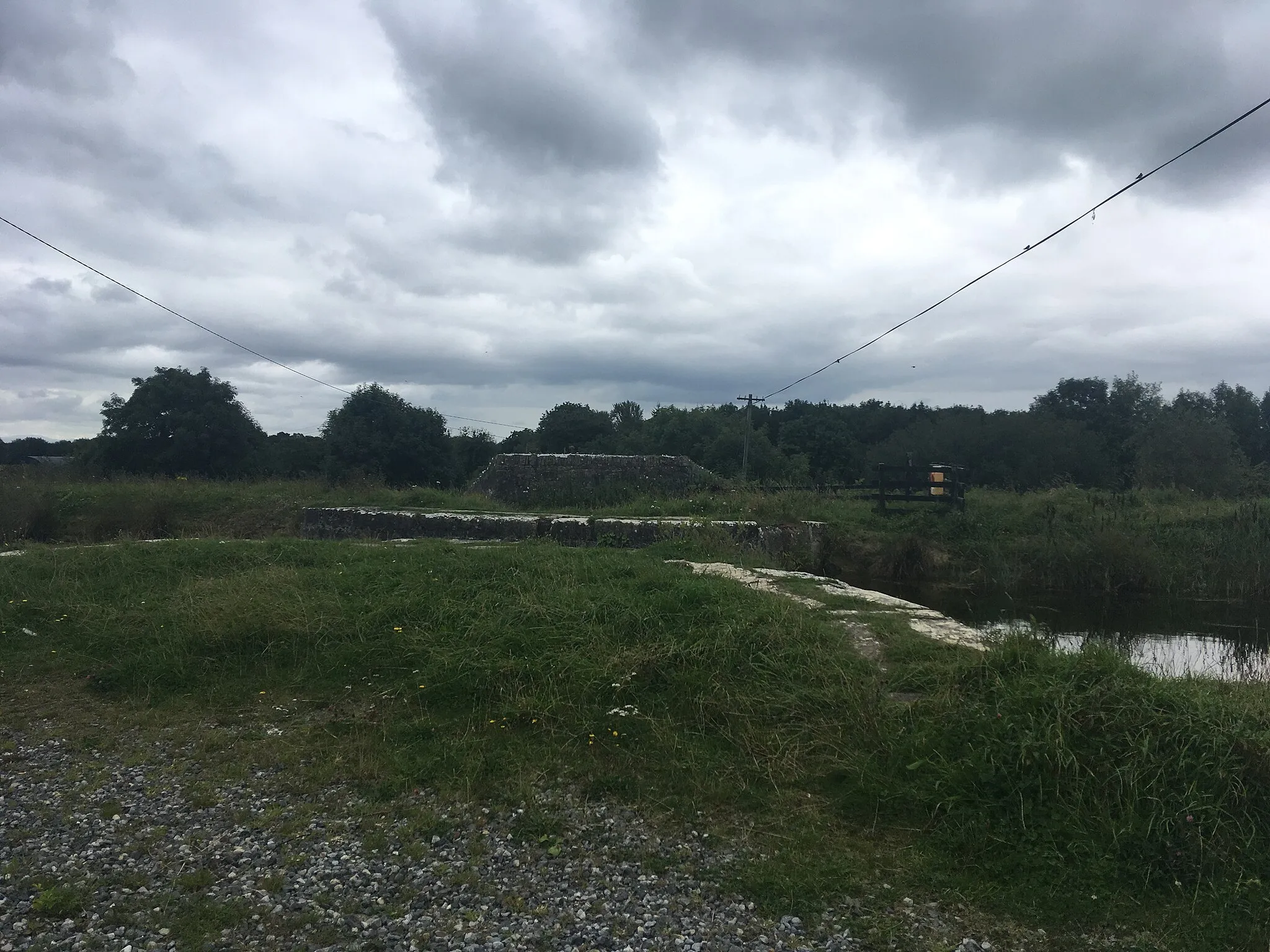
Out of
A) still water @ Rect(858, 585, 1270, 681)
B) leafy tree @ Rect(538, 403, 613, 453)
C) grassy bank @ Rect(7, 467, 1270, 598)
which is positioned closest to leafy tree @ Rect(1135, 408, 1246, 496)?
grassy bank @ Rect(7, 467, 1270, 598)

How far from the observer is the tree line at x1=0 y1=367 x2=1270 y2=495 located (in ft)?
87.8

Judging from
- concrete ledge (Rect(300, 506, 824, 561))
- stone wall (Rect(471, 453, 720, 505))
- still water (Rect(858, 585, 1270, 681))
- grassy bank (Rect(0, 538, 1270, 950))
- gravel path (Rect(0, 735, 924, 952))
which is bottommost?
still water (Rect(858, 585, 1270, 681))

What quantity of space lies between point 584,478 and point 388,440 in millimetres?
13080

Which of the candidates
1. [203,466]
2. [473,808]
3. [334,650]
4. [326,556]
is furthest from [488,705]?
[203,466]

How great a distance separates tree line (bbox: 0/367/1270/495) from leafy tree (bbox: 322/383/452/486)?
0.05 meters

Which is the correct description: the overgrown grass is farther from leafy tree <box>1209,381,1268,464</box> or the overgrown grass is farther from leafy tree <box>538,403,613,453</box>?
leafy tree <box>1209,381,1268,464</box>

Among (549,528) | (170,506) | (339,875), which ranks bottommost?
(339,875)

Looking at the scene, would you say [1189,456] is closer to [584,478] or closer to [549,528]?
[584,478]

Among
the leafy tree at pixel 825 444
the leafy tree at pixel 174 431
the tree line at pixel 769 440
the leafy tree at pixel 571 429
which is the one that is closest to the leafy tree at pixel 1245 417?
the tree line at pixel 769 440

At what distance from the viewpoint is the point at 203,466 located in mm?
26969

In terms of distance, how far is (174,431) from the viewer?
88.0ft

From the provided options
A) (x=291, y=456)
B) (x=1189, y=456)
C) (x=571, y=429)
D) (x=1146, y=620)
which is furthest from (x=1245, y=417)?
(x=291, y=456)

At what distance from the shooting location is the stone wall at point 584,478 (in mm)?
17297

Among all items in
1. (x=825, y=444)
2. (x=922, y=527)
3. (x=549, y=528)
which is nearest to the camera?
(x=549, y=528)
